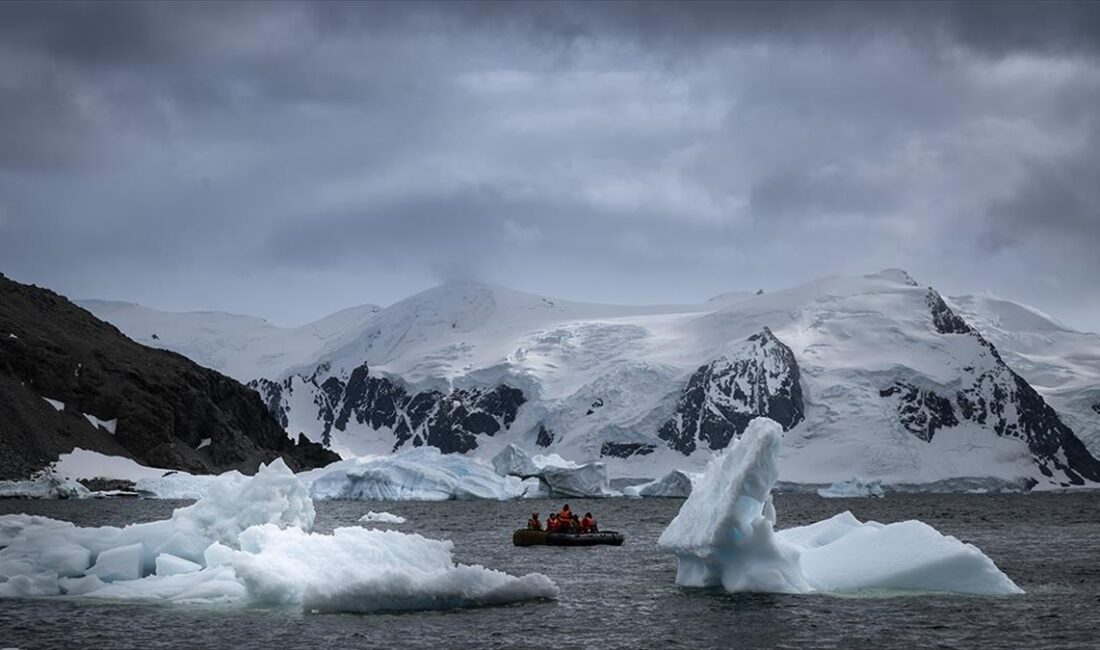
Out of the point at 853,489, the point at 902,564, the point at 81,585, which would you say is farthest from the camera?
the point at 853,489

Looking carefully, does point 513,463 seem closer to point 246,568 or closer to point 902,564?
point 902,564

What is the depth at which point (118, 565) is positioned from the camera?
40.8 meters

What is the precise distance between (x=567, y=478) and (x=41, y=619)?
128727mm

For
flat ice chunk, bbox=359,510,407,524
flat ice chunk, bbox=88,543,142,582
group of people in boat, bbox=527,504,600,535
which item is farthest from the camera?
flat ice chunk, bbox=359,510,407,524

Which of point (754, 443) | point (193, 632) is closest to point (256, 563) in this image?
point (193, 632)

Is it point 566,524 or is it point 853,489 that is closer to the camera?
point 566,524

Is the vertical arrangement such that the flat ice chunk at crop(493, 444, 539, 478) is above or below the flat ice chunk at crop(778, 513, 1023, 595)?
above

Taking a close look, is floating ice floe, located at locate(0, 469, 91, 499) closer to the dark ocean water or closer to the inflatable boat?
the inflatable boat

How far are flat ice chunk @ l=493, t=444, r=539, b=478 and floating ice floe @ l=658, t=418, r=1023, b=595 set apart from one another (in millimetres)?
123944

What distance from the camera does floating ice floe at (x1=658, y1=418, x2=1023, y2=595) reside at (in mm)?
41219

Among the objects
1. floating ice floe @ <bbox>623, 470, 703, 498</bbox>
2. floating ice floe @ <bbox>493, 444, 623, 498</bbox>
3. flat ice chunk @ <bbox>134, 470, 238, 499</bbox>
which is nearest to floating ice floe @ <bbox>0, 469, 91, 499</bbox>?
flat ice chunk @ <bbox>134, 470, 238, 499</bbox>

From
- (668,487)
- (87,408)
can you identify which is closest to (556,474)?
(668,487)

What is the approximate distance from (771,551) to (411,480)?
112 metres

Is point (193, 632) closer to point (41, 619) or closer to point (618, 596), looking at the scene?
point (41, 619)
